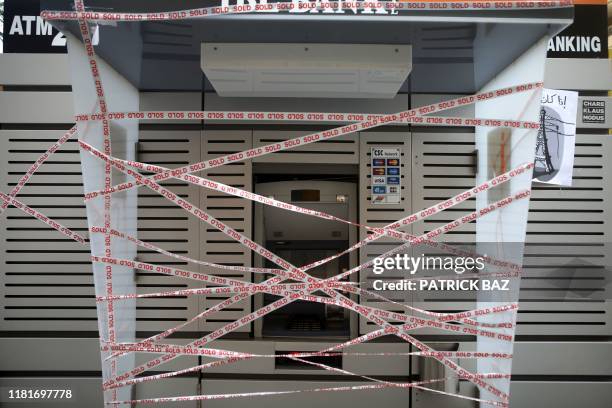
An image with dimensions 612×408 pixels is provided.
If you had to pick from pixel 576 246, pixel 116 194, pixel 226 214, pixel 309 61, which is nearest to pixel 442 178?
pixel 576 246

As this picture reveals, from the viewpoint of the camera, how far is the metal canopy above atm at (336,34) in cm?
210

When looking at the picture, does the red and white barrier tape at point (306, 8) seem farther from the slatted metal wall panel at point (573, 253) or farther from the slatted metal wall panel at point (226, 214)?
the slatted metal wall panel at point (573, 253)

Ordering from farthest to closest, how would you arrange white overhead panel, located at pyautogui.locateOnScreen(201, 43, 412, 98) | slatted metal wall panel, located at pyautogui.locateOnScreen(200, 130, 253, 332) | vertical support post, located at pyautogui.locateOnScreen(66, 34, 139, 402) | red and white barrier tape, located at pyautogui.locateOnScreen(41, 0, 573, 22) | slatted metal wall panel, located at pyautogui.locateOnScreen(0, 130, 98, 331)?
slatted metal wall panel, located at pyautogui.locateOnScreen(0, 130, 98, 331) < slatted metal wall panel, located at pyautogui.locateOnScreen(200, 130, 253, 332) < white overhead panel, located at pyautogui.locateOnScreen(201, 43, 412, 98) < vertical support post, located at pyautogui.locateOnScreen(66, 34, 139, 402) < red and white barrier tape, located at pyautogui.locateOnScreen(41, 0, 573, 22)

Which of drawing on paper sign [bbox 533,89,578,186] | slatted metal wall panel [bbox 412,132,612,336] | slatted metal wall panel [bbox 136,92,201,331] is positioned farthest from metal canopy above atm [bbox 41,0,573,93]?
slatted metal wall panel [bbox 412,132,612,336]

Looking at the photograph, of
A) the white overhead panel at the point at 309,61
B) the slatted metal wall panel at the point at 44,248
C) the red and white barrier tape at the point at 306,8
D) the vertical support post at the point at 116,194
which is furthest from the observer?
the slatted metal wall panel at the point at 44,248

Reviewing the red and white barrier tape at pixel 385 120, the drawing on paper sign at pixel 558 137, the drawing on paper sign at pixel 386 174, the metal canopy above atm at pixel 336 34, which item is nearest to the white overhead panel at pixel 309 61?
the metal canopy above atm at pixel 336 34

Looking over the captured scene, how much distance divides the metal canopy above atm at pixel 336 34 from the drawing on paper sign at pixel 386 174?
52 centimetres

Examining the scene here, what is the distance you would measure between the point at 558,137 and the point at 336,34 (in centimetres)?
199

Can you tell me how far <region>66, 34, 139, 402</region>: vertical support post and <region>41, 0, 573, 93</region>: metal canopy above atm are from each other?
0.43ft

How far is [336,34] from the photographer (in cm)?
237

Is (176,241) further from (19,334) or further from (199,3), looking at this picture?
(199,3)

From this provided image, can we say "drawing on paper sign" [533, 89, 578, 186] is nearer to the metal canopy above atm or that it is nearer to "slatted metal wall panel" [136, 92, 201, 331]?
the metal canopy above atm

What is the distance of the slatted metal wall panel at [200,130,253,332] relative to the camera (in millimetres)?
3281

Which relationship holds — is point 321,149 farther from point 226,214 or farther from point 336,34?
point 336,34
